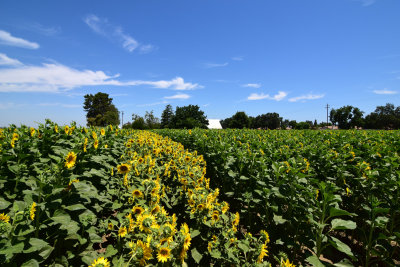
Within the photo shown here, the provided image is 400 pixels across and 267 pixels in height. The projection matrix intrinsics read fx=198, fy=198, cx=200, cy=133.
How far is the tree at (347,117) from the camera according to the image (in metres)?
76.3

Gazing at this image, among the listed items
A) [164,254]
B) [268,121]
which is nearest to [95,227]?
[164,254]

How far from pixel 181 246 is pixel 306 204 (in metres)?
2.04

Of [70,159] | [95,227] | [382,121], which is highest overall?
[382,121]

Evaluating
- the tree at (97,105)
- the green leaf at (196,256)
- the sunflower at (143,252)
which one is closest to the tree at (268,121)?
the tree at (97,105)

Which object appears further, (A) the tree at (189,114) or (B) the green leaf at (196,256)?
(A) the tree at (189,114)

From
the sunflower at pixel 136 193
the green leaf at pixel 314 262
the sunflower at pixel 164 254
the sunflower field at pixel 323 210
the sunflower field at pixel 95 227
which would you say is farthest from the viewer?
the sunflower at pixel 136 193

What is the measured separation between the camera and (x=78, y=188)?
221cm

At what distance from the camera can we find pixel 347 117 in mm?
79250

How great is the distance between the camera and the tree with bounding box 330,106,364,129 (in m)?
76.3

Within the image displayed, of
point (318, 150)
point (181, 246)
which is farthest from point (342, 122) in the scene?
point (181, 246)

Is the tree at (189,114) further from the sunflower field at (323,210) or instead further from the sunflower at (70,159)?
the sunflower at (70,159)

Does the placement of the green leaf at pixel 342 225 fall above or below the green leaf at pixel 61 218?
below

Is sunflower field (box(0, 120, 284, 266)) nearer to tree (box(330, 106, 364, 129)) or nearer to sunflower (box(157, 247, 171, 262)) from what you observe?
sunflower (box(157, 247, 171, 262))

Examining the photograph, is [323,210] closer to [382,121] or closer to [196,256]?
[196,256]
